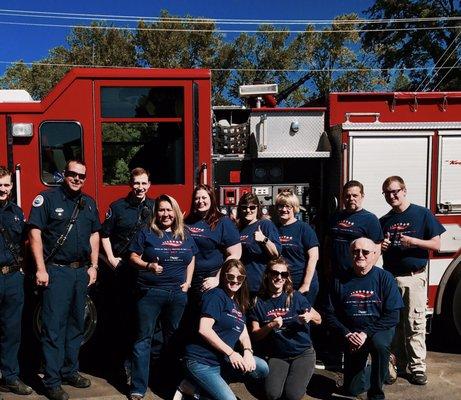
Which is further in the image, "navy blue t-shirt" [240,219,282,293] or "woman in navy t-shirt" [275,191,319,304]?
"woman in navy t-shirt" [275,191,319,304]

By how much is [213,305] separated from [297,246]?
0.99 m

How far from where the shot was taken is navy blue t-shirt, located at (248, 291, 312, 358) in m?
4.10

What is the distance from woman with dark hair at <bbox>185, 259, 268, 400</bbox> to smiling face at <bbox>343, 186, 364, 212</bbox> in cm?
118

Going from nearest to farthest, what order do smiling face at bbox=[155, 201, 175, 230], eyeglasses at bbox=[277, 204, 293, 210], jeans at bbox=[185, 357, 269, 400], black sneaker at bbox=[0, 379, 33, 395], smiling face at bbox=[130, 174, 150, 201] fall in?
jeans at bbox=[185, 357, 269, 400]
smiling face at bbox=[155, 201, 175, 230]
black sneaker at bbox=[0, 379, 33, 395]
smiling face at bbox=[130, 174, 150, 201]
eyeglasses at bbox=[277, 204, 293, 210]

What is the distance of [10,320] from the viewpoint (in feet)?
13.7

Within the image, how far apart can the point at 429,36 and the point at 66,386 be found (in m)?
22.2

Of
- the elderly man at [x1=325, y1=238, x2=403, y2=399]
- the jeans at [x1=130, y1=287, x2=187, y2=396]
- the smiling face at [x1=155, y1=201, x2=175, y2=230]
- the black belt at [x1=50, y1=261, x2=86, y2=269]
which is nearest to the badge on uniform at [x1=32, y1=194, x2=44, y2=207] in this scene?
the black belt at [x1=50, y1=261, x2=86, y2=269]

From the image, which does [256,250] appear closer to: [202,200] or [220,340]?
[202,200]

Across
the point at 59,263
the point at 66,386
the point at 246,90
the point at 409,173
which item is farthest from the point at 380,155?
the point at 66,386

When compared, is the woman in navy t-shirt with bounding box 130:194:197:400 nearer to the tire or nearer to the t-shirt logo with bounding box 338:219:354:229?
the tire

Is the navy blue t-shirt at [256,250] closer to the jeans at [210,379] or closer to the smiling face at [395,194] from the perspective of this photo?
the jeans at [210,379]

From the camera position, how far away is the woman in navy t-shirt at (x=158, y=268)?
3953 mm

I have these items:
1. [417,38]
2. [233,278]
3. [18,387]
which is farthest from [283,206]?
[417,38]

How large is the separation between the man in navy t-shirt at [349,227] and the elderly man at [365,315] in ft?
0.89
